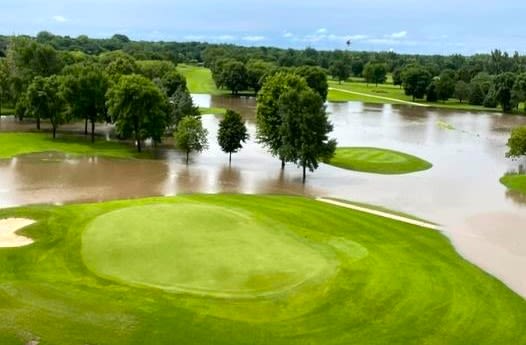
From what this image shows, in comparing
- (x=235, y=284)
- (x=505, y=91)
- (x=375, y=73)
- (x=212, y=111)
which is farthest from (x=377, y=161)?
(x=375, y=73)

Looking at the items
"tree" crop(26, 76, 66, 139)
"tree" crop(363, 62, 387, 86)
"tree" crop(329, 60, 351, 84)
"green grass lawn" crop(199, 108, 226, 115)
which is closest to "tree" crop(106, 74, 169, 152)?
"tree" crop(26, 76, 66, 139)

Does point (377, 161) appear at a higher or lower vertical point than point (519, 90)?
lower

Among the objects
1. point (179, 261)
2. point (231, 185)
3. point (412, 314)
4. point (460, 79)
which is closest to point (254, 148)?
point (231, 185)

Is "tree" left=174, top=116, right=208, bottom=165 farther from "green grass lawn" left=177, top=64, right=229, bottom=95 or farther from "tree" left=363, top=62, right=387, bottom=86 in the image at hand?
"tree" left=363, top=62, right=387, bottom=86

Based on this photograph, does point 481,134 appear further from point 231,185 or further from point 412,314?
point 412,314

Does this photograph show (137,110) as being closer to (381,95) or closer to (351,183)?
(351,183)

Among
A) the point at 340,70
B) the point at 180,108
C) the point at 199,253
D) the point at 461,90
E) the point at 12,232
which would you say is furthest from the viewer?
the point at 340,70

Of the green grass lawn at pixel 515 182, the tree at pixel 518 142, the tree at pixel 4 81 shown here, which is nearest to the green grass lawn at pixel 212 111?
the tree at pixel 4 81
